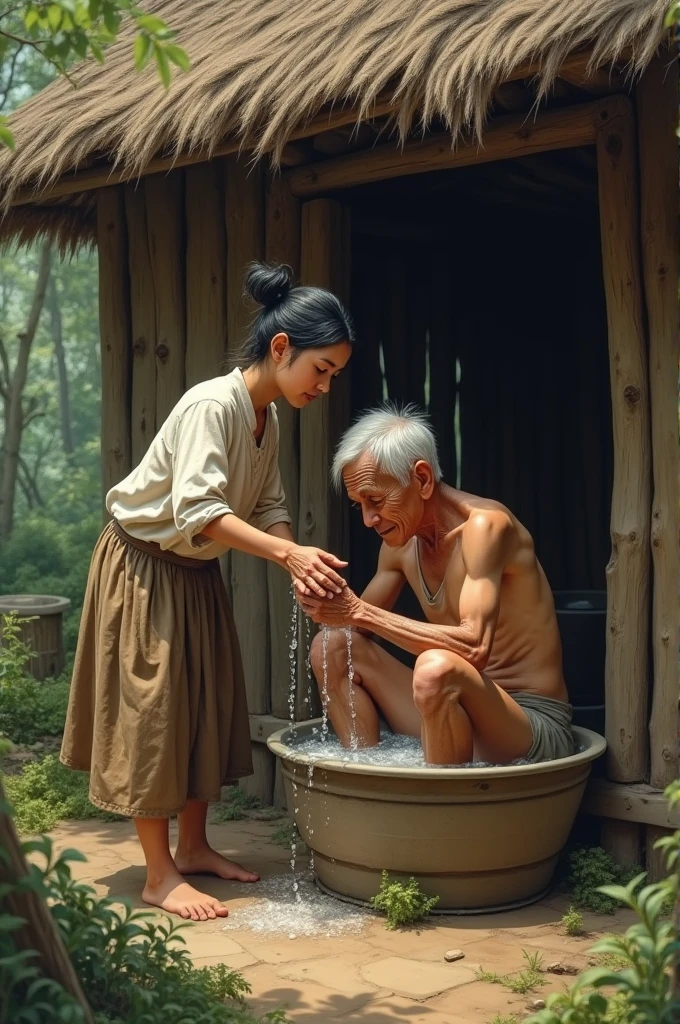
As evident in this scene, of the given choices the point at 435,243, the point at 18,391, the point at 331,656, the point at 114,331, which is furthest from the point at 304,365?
the point at 18,391

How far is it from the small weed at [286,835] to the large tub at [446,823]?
682 mm

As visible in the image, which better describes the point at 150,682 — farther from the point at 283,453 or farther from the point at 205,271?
the point at 205,271

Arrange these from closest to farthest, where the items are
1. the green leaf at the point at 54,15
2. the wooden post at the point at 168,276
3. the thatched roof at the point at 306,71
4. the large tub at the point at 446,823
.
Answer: the green leaf at the point at 54,15 → the thatched roof at the point at 306,71 → the large tub at the point at 446,823 → the wooden post at the point at 168,276

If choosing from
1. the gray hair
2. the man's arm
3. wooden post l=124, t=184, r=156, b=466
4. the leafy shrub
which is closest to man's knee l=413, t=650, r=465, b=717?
the man's arm

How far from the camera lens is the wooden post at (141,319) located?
6.25 m

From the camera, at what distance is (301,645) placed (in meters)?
→ 5.65

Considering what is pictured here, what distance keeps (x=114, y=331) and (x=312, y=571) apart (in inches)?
109

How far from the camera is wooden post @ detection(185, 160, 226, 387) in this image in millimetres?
5945

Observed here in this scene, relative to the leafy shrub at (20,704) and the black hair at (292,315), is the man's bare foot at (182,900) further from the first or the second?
the leafy shrub at (20,704)

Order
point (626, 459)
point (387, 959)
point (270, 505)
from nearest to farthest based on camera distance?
point (387, 959) → point (626, 459) → point (270, 505)

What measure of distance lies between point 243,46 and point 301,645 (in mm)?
2638

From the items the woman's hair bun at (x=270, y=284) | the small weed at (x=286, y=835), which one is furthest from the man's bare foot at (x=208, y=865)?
the woman's hair bun at (x=270, y=284)

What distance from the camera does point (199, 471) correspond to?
4.20m

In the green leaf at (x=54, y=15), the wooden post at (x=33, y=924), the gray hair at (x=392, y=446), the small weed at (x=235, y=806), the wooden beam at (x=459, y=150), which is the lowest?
the small weed at (x=235, y=806)
